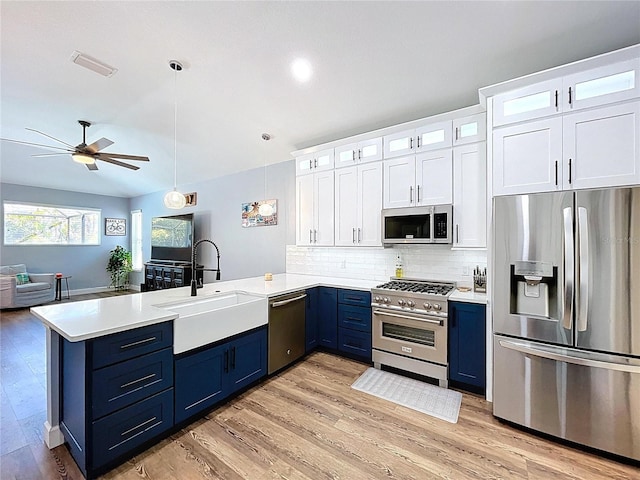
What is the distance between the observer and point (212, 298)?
109 inches

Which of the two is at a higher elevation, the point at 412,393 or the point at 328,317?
the point at 328,317

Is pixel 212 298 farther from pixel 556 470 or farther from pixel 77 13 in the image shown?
pixel 556 470

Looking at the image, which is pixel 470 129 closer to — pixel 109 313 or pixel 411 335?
pixel 411 335

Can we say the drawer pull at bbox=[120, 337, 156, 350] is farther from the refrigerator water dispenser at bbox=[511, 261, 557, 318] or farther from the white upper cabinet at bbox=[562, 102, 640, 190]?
the white upper cabinet at bbox=[562, 102, 640, 190]

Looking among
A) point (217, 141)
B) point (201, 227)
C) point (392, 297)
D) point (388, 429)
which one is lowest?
point (388, 429)

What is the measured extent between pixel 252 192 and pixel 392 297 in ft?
11.7

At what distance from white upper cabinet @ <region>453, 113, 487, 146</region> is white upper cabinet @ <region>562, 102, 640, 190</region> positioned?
2.48 feet

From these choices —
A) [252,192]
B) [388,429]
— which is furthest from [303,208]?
[388,429]

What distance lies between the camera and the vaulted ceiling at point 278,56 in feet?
6.82

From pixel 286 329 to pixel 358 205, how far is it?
1751 mm

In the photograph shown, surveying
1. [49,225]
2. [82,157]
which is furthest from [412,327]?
[49,225]

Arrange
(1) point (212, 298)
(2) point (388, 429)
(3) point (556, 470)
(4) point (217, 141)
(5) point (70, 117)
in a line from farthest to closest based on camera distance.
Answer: (4) point (217, 141) < (5) point (70, 117) < (1) point (212, 298) < (2) point (388, 429) < (3) point (556, 470)

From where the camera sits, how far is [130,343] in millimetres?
1768

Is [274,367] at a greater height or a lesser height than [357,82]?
lesser
